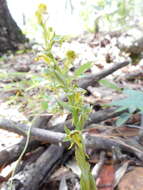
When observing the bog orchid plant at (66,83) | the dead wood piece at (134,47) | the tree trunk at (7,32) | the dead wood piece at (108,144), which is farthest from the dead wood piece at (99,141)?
the tree trunk at (7,32)

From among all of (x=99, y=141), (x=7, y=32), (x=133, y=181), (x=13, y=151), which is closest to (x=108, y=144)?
(x=99, y=141)

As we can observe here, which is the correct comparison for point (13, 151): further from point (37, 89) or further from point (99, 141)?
point (37, 89)

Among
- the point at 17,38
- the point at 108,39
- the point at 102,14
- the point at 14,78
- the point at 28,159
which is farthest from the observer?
the point at 102,14

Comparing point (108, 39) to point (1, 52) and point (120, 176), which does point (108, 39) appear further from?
point (120, 176)

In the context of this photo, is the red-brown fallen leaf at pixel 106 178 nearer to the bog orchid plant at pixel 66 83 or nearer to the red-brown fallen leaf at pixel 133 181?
the red-brown fallen leaf at pixel 133 181

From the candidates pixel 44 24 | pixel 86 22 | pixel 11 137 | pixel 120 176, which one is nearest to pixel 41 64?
pixel 11 137

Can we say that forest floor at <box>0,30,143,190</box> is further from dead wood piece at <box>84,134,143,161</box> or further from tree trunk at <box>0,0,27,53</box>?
tree trunk at <box>0,0,27,53</box>
